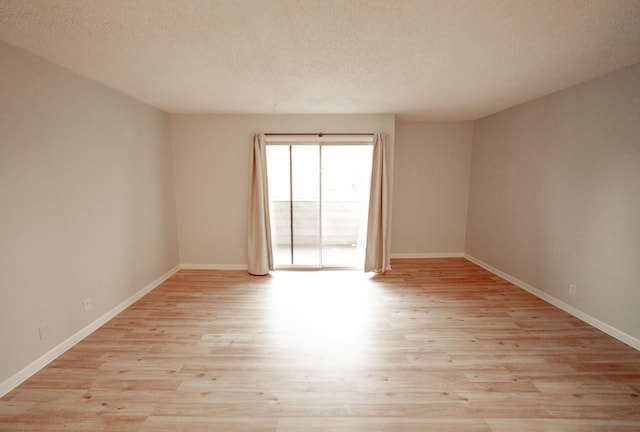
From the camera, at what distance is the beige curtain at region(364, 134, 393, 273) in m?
3.85

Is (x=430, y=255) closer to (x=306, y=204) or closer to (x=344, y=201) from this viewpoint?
(x=344, y=201)

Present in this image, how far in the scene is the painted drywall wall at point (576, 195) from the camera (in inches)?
88.6

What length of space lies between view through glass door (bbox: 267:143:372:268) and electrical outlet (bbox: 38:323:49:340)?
2.61 meters

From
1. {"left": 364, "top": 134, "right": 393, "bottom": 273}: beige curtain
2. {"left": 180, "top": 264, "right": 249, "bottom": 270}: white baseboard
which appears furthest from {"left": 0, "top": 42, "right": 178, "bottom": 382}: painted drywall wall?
{"left": 364, "top": 134, "right": 393, "bottom": 273}: beige curtain

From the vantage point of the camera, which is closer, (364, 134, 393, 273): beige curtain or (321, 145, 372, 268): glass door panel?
(364, 134, 393, 273): beige curtain

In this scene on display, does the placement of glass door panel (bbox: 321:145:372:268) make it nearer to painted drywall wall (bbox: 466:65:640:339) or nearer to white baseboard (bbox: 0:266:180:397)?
painted drywall wall (bbox: 466:65:640:339)

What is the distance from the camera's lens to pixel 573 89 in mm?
2697

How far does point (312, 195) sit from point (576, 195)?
→ 306 cm

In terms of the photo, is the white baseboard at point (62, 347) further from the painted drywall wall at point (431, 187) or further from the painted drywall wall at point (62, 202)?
the painted drywall wall at point (431, 187)

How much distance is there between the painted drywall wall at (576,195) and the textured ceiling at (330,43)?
0.34 m

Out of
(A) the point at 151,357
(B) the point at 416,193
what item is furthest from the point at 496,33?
(A) the point at 151,357

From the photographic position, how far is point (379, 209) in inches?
156

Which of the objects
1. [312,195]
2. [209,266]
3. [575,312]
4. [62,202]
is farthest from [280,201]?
[575,312]

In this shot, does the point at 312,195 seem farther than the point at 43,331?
Yes
